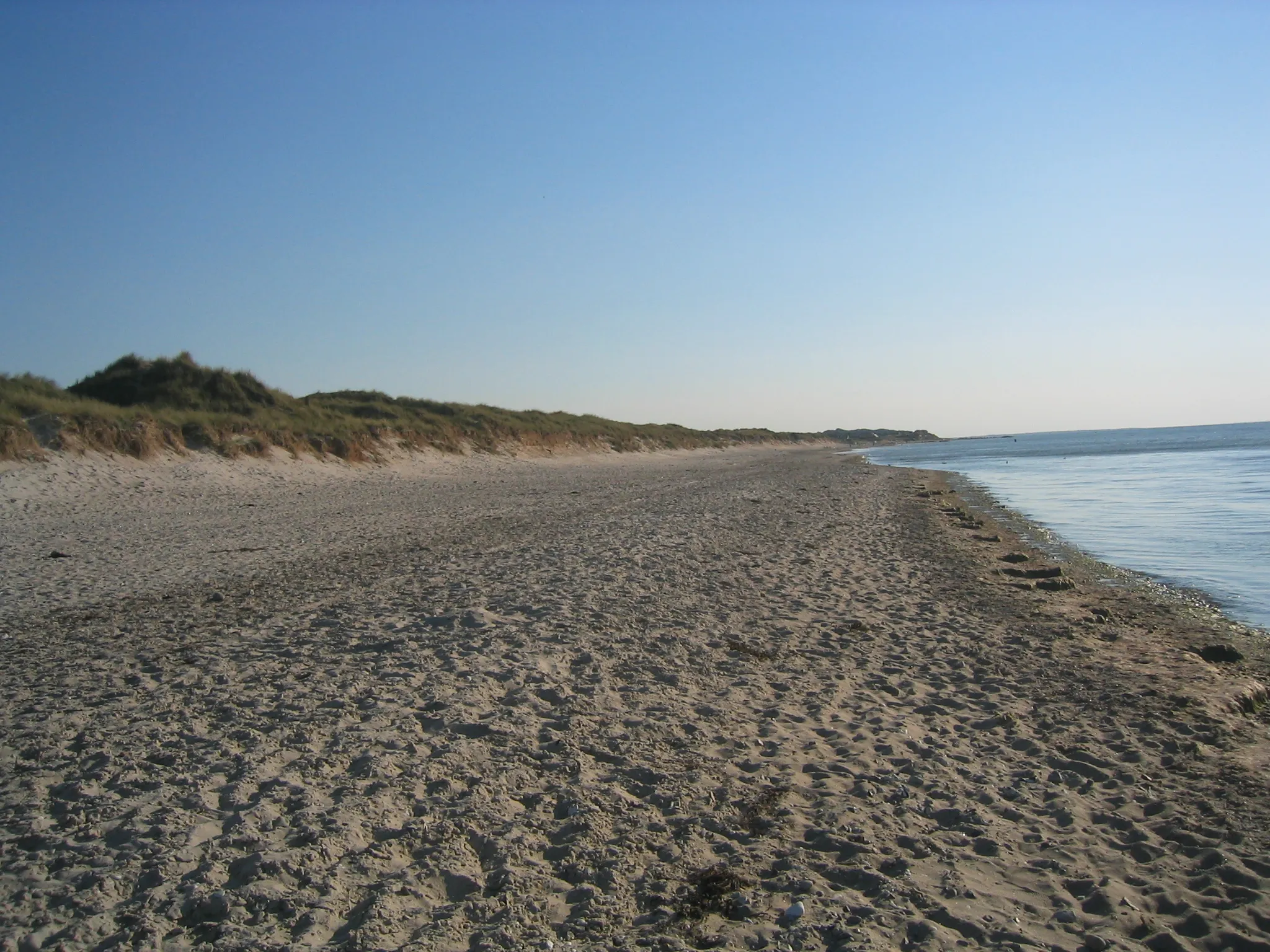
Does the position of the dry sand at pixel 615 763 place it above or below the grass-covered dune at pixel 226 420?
below

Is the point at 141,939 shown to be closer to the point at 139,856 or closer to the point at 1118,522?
the point at 139,856

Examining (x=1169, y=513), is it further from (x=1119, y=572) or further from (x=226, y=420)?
(x=226, y=420)

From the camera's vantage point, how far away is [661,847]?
3971mm

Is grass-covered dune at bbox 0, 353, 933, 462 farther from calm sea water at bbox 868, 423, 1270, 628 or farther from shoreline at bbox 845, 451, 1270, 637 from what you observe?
calm sea water at bbox 868, 423, 1270, 628

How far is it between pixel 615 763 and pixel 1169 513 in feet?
65.3

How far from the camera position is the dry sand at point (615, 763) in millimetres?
3412

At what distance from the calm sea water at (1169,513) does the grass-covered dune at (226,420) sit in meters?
22.9

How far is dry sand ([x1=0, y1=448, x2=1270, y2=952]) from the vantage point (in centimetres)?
341

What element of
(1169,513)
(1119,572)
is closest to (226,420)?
(1119,572)

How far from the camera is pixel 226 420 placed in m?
26.6

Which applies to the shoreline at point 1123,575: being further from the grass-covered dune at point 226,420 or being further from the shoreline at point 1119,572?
the grass-covered dune at point 226,420

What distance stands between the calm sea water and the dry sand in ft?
8.74

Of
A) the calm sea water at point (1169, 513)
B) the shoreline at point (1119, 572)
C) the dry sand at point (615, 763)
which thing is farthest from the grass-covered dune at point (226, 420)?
the calm sea water at point (1169, 513)

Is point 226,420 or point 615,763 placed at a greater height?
point 226,420
